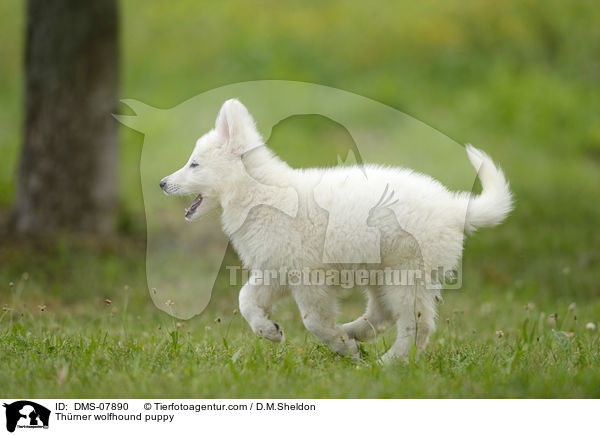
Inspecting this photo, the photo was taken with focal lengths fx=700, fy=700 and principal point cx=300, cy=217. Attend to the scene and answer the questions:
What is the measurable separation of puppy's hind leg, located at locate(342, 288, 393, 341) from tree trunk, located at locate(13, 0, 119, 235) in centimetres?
497

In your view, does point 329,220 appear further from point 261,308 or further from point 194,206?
point 194,206

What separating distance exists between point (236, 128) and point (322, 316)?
134cm

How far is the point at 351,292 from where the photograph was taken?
824cm

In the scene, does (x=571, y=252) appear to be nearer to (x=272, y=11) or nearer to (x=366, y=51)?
(x=366, y=51)

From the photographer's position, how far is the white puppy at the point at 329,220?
4.33 m

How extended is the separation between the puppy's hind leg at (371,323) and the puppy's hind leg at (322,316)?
1.01 ft

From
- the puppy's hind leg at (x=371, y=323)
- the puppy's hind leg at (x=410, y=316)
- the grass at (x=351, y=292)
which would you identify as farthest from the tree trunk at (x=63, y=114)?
the puppy's hind leg at (x=410, y=316)

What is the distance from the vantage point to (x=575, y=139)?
44.5ft

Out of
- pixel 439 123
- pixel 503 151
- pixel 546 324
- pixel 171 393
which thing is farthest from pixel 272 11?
pixel 171 393

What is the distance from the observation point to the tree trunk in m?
8.46

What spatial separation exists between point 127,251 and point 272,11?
938cm
